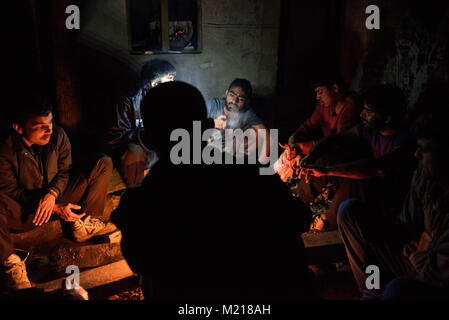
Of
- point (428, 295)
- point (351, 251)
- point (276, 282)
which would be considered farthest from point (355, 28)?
point (276, 282)

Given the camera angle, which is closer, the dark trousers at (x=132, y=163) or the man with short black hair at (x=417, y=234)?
the man with short black hair at (x=417, y=234)

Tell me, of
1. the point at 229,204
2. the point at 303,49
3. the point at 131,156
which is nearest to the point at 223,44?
the point at 303,49

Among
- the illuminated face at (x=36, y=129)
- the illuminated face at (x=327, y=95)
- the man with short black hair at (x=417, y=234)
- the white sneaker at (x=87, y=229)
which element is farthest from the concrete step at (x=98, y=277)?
the illuminated face at (x=327, y=95)

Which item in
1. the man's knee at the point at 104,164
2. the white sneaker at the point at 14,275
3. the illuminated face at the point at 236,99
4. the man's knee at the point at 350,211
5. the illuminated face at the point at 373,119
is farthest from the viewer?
the illuminated face at the point at 236,99

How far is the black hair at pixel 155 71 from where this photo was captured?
5.77 metres

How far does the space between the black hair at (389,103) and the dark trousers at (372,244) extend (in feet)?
5.02

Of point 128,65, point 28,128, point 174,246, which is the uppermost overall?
point 128,65

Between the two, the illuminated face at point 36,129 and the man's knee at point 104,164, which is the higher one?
the illuminated face at point 36,129

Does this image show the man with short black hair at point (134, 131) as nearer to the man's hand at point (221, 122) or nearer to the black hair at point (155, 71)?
the black hair at point (155, 71)

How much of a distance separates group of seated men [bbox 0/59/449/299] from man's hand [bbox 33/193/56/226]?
0.01 metres

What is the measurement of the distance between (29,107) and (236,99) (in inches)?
132

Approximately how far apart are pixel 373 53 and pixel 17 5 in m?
6.21

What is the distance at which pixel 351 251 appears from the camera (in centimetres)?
307

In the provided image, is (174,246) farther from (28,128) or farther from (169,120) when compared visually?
(28,128)
